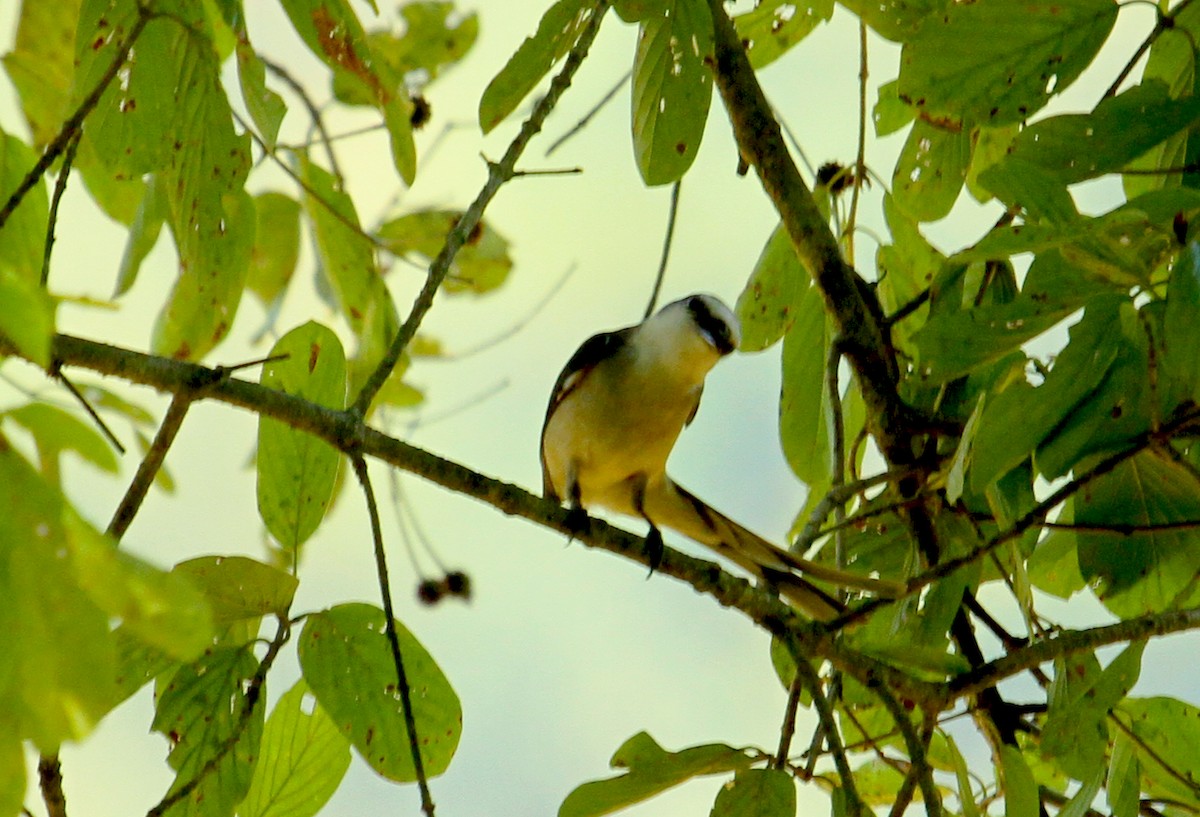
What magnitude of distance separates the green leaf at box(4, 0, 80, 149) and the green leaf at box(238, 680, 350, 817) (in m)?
0.99

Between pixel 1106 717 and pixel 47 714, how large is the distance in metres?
1.71

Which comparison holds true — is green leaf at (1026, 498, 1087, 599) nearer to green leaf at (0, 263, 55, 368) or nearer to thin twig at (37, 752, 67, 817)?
thin twig at (37, 752, 67, 817)

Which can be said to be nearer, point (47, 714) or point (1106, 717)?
point (47, 714)

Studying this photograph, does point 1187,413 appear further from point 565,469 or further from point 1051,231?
point 565,469

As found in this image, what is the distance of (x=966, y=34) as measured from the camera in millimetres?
1776

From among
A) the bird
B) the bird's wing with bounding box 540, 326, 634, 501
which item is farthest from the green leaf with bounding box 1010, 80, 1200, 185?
the bird's wing with bounding box 540, 326, 634, 501

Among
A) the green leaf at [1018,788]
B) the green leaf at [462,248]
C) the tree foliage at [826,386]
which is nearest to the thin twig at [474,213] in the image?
the tree foliage at [826,386]

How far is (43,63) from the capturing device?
195 cm

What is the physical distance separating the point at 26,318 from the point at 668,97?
4.44 feet

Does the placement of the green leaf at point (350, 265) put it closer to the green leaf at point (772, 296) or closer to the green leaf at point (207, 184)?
the green leaf at point (207, 184)

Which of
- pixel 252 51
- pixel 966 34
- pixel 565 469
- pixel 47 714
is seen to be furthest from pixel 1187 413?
pixel 565 469

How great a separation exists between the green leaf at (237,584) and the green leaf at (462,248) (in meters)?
0.93

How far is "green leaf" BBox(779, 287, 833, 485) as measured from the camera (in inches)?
103

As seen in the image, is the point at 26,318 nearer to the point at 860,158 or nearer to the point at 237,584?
the point at 237,584
